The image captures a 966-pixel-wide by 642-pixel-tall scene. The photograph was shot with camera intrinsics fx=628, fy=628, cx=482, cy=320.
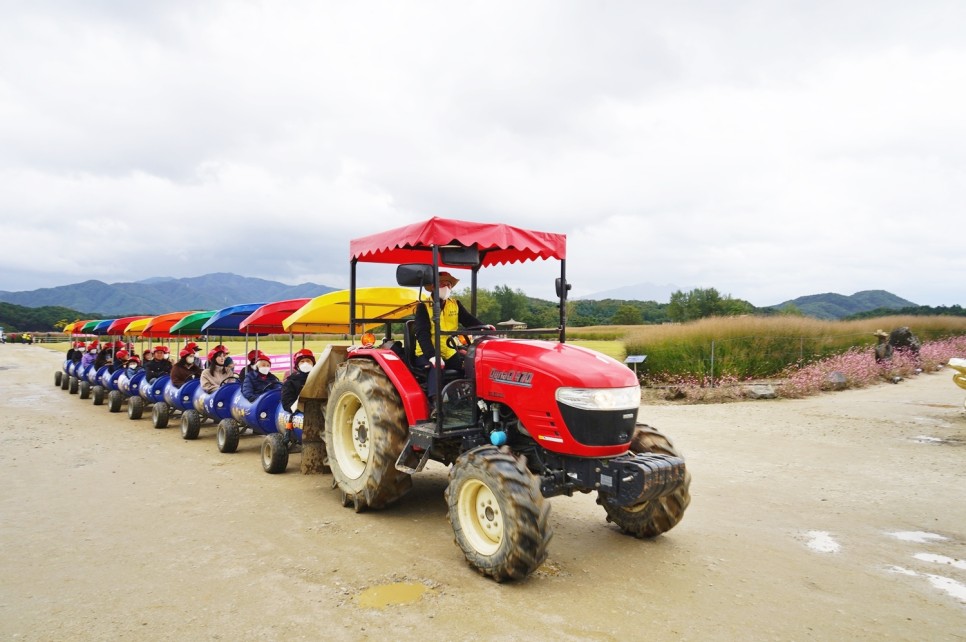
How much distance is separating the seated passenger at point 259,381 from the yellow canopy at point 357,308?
684mm

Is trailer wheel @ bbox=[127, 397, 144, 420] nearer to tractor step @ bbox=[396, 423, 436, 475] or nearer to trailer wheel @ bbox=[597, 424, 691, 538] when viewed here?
tractor step @ bbox=[396, 423, 436, 475]

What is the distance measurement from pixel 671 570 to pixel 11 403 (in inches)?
657

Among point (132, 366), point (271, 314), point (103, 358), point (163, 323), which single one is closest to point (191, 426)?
point (271, 314)

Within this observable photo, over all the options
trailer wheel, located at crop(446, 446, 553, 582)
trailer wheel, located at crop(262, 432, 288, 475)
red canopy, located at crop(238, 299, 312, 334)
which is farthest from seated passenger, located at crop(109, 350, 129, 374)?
trailer wheel, located at crop(446, 446, 553, 582)

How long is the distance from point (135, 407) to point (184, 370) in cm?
213

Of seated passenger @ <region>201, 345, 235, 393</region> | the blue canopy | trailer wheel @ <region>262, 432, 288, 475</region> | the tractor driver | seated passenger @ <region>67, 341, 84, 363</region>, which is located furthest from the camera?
seated passenger @ <region>67, 341, 84, 363</region>

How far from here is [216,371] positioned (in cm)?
1106

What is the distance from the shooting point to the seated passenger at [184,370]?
38.4 ft

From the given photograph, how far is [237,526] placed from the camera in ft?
19.0

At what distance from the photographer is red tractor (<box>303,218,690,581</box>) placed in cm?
443

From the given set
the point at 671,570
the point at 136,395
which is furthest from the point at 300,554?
the point at 136,395

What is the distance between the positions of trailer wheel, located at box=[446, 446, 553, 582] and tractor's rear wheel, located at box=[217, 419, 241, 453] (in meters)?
5.72

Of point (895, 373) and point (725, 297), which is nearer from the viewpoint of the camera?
point (895, 373)

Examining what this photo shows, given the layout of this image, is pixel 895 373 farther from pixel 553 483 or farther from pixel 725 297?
pixel 553 483
